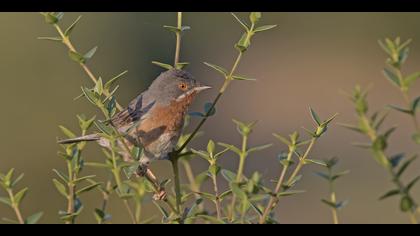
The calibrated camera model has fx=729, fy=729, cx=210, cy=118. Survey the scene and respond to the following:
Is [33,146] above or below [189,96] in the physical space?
below

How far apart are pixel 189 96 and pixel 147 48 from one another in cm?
1517

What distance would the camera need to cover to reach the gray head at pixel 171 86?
17.2ft

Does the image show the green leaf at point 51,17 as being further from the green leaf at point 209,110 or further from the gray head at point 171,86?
the gray head at point 171,86

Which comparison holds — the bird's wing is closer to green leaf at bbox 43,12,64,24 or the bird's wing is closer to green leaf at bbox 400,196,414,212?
green leaf at bbox 43,12,64,24

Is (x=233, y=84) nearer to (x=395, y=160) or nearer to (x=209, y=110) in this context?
(x=209, y=110)

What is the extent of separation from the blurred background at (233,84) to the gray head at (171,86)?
158cm

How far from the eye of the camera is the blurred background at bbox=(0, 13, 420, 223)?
1204 cm

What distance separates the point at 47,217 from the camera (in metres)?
8.30

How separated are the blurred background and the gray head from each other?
1575 millimetres

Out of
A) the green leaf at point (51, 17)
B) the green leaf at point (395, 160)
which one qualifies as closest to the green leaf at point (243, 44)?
the green leaf at point (51, 17)

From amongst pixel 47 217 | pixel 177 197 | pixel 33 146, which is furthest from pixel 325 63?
pixel 177 197

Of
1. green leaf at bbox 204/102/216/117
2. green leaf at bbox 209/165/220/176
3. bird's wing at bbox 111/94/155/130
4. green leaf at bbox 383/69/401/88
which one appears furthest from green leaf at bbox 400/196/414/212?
bird's wing at bbox 111/94/155/130

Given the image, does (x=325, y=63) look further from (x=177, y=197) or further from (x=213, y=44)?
(x=177, y=197)

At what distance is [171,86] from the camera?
17.4 feet
